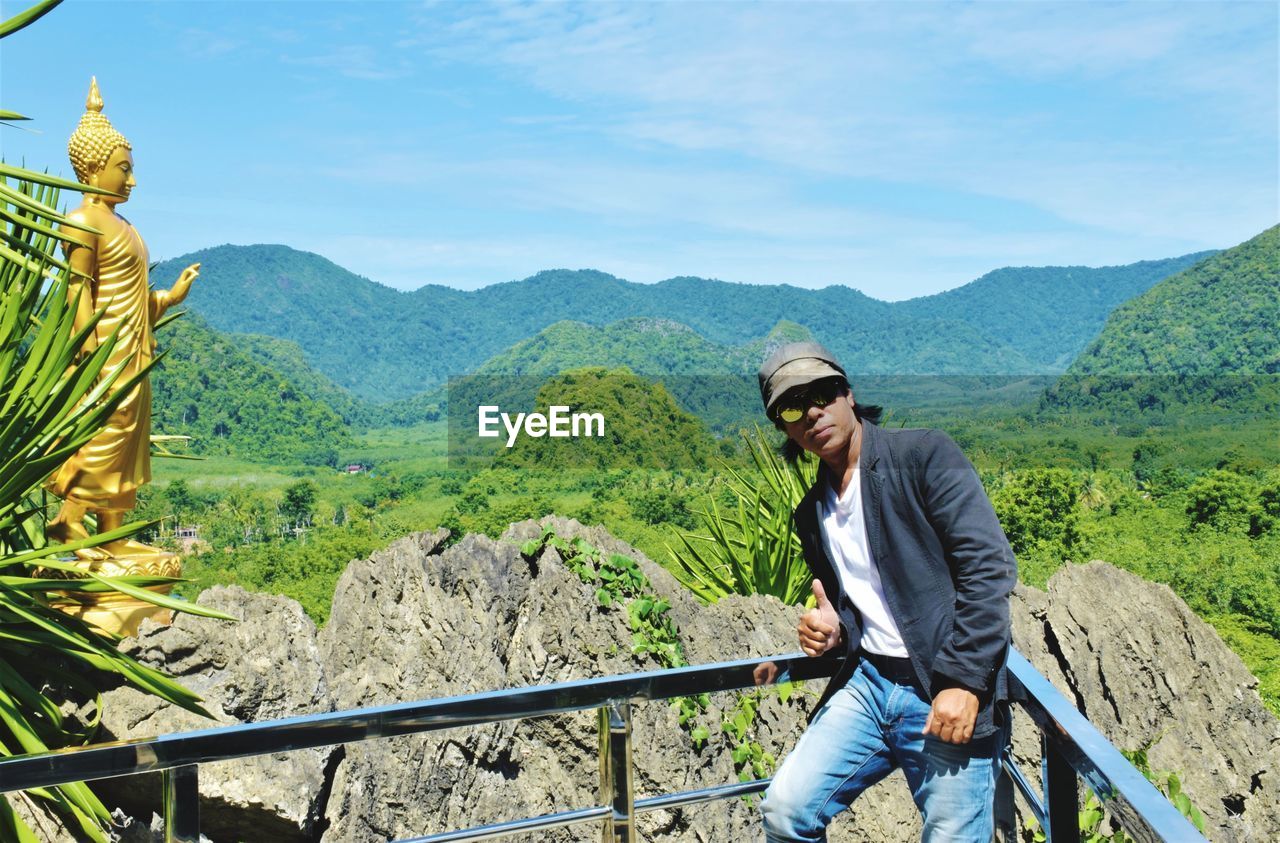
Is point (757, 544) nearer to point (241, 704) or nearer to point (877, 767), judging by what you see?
point (241, 704)

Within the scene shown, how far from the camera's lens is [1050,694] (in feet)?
5.09

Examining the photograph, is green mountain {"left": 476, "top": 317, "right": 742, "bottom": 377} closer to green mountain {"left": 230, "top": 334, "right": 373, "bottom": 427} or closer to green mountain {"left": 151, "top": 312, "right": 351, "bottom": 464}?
green mountain {"left": 230, "top": 334, "right": 373, "bottom": 427}

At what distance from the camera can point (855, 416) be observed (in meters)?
1.87

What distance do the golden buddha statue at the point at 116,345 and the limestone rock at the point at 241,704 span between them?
1.97 ft

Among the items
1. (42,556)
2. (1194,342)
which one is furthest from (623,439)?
(42,556)

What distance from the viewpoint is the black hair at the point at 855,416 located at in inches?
72.3

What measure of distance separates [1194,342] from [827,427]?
182 ft

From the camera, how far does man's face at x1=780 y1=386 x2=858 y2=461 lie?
1810 mm

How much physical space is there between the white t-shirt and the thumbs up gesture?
49 mm

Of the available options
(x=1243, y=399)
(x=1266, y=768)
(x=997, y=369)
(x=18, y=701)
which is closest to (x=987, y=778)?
(x=18, y=701)

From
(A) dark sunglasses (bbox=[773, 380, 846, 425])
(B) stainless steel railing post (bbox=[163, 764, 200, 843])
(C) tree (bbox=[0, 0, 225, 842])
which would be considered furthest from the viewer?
(C) tree (bbox=[0, 0, 225, 842])

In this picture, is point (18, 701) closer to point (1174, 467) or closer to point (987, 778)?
point (987, 778)

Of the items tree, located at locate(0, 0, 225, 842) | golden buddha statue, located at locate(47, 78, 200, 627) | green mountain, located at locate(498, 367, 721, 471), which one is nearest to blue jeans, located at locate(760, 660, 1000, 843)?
tree, located at locate(0, 0, 225, 842)

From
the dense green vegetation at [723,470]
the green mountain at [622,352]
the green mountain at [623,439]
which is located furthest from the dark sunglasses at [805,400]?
the green mountain at [622,352]
